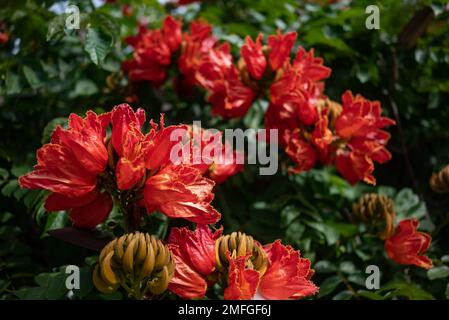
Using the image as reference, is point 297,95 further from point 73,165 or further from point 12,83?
point 12,83

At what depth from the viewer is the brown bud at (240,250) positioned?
3.71 feet

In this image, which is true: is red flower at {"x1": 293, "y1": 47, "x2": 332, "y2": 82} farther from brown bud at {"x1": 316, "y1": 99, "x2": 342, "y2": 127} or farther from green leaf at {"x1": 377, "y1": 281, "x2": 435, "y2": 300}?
green leaf at {"x1": 377, "y1": 281, "x2": 435, "y2": 300}

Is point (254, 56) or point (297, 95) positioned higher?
point (254, 56)

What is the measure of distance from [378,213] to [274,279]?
0.64m

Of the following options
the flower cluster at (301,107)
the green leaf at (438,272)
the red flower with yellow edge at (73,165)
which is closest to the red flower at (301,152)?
the flower cluster at (301,107)

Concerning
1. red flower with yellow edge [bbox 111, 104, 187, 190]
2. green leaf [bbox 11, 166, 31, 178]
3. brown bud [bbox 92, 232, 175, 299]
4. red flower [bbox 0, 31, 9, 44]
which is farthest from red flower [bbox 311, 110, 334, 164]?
red flower [bbox 0, 31, 9, 44]

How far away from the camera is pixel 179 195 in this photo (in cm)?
113

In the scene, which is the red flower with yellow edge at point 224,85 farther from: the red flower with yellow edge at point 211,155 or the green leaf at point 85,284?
the green leaf at point 85,284

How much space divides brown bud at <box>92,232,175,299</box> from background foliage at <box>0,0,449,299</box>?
0.28 metres

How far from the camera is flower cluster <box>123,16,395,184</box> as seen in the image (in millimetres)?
1668

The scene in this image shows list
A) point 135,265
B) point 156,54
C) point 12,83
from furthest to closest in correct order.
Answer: point 156,54
point 12,83
point 135,265

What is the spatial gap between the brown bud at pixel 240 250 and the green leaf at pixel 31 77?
3.10 feet

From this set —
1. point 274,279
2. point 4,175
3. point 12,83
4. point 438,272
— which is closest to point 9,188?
point 4,175
